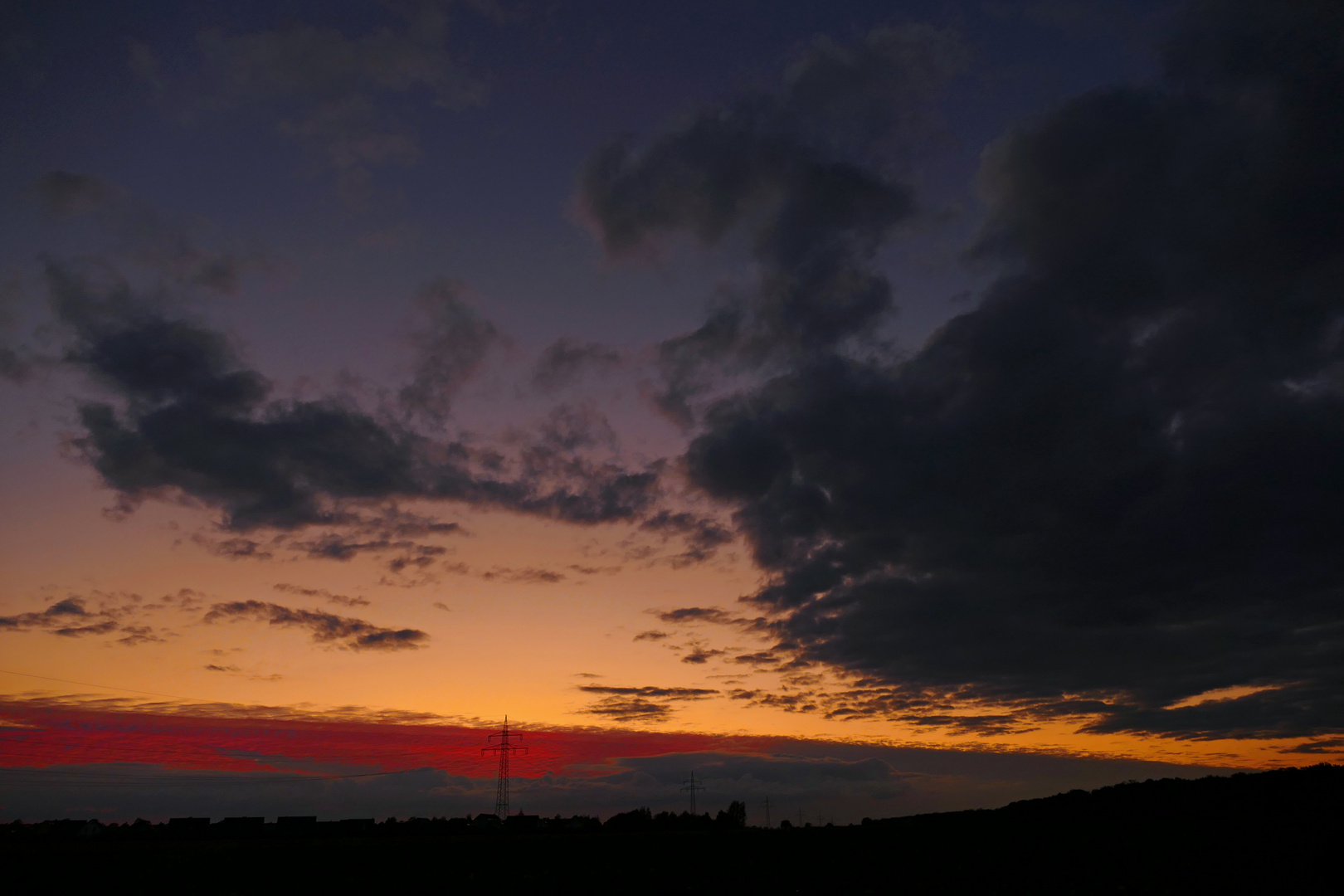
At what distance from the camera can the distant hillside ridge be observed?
103 meters

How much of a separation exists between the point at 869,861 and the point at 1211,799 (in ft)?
271

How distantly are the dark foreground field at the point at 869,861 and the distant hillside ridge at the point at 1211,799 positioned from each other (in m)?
0.54

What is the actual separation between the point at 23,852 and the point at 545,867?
7996 centimetres

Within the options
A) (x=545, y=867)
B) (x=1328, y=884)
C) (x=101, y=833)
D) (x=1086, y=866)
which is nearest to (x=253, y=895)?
(x=545, y=867)

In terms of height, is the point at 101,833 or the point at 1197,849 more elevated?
the point at 1197,849

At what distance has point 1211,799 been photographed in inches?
4769

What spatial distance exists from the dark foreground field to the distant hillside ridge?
536mm

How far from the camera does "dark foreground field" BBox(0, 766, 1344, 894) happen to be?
5612 centimetres

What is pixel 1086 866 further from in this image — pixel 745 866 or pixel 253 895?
pixel 253 895

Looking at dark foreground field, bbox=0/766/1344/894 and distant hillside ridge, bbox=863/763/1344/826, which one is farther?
distant hillside ridge, bbox=863/763/1344/826

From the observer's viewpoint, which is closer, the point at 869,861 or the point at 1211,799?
the point at 869,861

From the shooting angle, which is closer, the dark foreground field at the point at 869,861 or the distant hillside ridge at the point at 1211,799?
the dark foreground field at the point at 869,861

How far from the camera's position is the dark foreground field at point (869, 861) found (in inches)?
2210

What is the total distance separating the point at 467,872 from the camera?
80.2m
